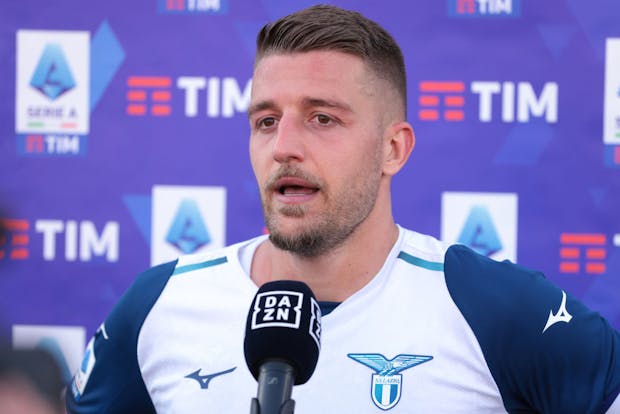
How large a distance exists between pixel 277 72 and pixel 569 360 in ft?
2.37

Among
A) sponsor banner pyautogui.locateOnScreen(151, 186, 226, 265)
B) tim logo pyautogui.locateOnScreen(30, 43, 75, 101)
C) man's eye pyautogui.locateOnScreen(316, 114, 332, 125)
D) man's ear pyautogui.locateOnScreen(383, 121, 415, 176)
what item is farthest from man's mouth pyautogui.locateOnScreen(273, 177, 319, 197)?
tim logo pyautogui.locateOnScreen(30, 43, 75, 101)

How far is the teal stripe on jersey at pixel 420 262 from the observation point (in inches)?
59.4

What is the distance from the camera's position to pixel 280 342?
37.0 inches

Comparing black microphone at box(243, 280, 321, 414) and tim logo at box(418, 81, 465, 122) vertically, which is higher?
tim logo at box(418, 81, 465, 122)

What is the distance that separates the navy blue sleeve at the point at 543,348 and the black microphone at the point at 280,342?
0.45m

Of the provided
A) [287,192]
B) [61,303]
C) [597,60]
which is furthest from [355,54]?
[61,303]

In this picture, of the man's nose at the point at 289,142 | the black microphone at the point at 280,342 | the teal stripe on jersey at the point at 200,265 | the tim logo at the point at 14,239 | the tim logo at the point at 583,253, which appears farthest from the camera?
the tim logo at the point at 14,239

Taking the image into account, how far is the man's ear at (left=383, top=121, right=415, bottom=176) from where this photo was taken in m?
1.53

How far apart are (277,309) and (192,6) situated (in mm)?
1496

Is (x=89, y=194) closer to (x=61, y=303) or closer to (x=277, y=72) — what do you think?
(x=61, y=303)

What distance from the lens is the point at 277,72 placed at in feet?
4.70

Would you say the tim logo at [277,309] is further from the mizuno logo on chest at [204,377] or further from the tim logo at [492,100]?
the tim logo at [492,100]

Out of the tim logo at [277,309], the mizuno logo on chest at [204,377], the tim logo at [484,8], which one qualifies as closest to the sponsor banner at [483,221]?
the tim logo at [484,8]

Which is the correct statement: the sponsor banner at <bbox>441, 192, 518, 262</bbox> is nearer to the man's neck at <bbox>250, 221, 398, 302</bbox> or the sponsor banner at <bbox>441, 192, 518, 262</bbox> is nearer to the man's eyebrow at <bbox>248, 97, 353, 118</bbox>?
the man's neck at <bbox>250, 221, 398, 302</bbox>
